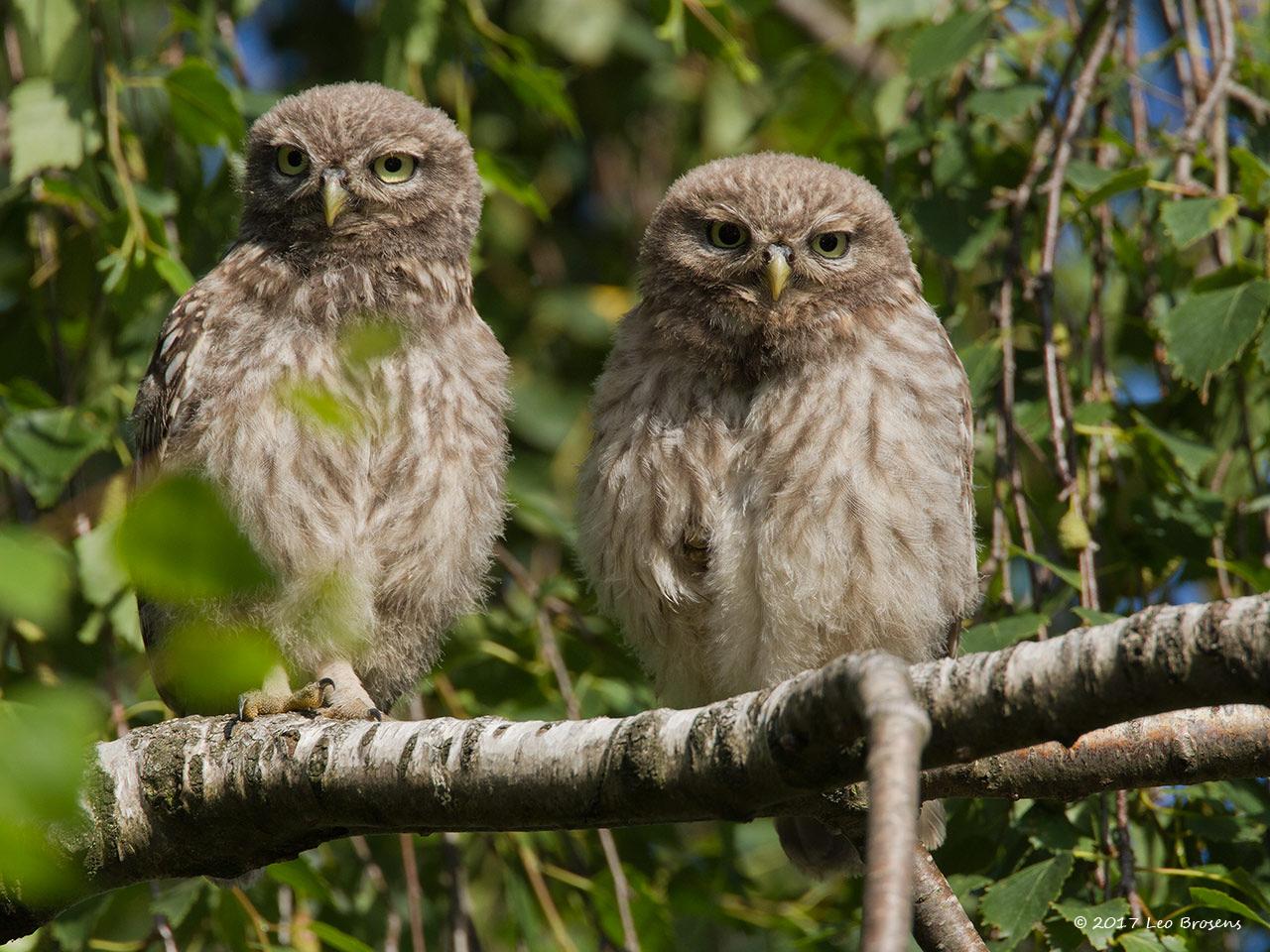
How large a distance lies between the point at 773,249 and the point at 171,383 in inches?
61.2

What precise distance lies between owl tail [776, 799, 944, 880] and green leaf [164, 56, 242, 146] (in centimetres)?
232

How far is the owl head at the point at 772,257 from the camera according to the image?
11.9 ft

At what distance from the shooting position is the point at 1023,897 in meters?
3.12

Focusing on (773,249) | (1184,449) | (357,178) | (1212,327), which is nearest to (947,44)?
(773,249)

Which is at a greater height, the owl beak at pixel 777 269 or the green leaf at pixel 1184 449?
the owl beak at pixel 777 269

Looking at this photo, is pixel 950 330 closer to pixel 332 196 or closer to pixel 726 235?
pixel 726 235

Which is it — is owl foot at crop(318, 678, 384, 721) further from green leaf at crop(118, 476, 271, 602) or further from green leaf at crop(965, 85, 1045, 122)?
green leaf at crop(118, 476, 271, 602)

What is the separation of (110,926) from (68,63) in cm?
234

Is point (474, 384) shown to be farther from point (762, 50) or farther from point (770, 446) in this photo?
point (762, 50)

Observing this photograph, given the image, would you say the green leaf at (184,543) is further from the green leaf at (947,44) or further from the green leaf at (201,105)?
the green leaf at (947,44)

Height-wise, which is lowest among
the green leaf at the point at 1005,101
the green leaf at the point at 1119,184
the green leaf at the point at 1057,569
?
the green leaf at the point at 1057,569

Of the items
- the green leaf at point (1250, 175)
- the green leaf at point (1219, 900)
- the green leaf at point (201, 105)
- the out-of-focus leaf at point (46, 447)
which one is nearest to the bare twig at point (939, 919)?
the green leaf at point (1219, 900)

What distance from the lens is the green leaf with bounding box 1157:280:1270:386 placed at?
132 inches

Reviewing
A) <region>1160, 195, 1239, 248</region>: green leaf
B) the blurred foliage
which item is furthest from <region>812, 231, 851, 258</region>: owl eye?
<region>1160, 195, 1239, 248</region>: green leaf
